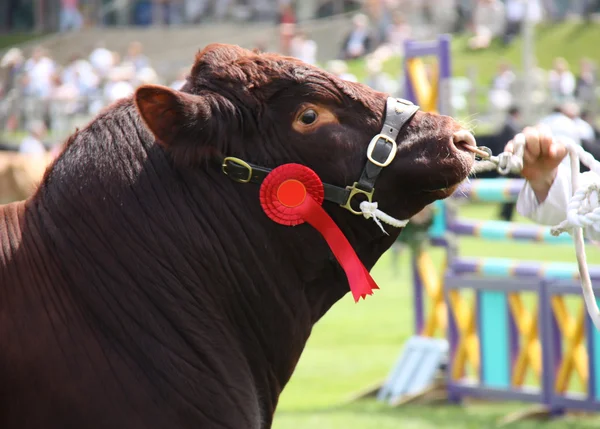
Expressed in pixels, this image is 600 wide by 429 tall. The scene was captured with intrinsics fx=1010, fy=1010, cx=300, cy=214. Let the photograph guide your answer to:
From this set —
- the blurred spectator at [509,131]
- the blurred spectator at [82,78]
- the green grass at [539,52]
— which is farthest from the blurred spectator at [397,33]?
the blurred spectator at [509,131]

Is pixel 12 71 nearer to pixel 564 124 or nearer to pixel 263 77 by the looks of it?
pixel 564 124

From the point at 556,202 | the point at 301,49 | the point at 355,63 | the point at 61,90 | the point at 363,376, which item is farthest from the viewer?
the point at 355,63

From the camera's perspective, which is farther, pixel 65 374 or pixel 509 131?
pixel 509 131

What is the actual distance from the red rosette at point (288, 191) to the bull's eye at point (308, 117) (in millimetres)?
144

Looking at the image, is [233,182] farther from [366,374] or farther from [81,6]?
[81,6]

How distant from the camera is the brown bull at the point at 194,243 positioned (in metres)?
2.86

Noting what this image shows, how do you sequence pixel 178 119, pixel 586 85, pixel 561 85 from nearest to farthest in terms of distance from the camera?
pixel 178 119 → pixel 561 85 → pixel 586 85

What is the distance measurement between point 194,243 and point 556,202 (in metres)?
1.34

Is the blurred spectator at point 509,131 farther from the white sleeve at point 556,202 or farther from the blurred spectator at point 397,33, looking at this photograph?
the white sleeve at point 556,202

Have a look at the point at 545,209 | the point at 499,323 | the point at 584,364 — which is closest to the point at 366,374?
the point at 499,323

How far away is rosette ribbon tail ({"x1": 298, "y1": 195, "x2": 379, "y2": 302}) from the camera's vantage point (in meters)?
3.19

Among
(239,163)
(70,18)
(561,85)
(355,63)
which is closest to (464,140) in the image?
(239,163)

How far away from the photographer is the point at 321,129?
3201 mm

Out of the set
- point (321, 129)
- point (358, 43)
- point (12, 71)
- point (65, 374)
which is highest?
point (321, 129)
